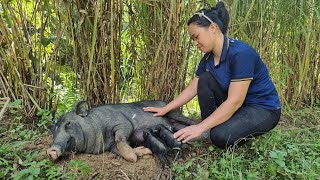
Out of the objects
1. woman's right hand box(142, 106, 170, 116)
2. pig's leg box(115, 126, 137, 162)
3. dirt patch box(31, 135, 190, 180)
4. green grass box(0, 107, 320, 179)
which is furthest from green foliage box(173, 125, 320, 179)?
woman's right hand box(142, 106, 170, 116)

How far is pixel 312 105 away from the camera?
12.1 feet

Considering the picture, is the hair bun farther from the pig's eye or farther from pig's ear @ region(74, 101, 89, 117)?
the pig's eye

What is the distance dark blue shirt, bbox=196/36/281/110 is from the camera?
7.27ft

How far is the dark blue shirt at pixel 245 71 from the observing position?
2.22m

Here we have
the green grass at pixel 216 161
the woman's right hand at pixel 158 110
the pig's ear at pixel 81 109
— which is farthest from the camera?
the woman's right hand at pixel 158 110

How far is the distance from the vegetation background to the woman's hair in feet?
0.85

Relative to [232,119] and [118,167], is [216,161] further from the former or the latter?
[118,167]

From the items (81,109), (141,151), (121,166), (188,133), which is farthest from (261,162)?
(81,109)

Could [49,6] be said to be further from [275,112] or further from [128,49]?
[275,112]

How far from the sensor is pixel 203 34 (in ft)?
7.29

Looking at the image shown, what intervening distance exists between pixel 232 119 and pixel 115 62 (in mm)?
876

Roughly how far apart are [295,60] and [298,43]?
6.1 inches

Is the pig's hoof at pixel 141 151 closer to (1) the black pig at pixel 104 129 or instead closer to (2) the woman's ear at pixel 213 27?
(1) the black pig at pixel 104 129

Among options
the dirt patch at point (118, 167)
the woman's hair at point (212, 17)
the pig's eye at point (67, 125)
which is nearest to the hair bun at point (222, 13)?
the woman's hair at point (212, 17)
